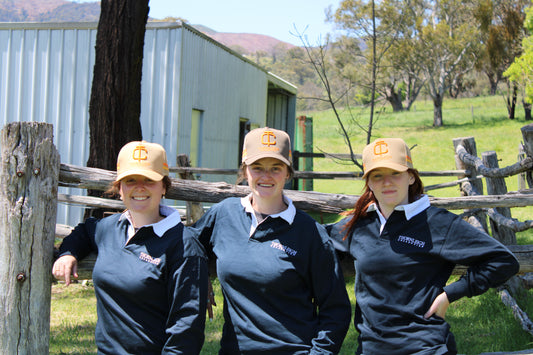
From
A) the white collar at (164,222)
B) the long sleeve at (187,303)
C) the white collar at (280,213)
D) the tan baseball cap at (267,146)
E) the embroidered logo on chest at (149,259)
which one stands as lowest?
the long sleeve at (187,303)

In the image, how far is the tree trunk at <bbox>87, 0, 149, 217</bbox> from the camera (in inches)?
272

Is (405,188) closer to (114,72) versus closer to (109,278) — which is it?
(109,278)

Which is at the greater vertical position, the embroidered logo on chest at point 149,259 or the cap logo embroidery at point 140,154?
the cap logo embroidery at point 140,154

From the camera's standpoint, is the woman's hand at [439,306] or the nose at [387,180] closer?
the woman's hand at [439,306]

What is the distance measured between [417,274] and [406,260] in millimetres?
79

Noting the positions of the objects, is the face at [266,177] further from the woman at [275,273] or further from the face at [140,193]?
the face at [140,193]

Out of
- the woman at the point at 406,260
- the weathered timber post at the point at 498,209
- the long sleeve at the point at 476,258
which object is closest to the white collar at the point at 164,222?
the woman at the point at 406,260

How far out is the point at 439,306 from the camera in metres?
2.44

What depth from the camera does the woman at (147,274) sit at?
244 cm

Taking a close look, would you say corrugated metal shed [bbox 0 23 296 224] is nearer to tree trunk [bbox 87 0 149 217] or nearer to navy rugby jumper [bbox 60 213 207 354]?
tree trunk [bbox 87 0 149 217]

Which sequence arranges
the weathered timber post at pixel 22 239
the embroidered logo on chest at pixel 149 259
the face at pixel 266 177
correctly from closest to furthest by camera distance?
the embroidered logo on chest at pixel 149 259 < the face at pixel 266 177 < the weathered timber post at pixel 22 239

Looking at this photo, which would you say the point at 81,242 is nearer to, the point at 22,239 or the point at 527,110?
the point at 22,239

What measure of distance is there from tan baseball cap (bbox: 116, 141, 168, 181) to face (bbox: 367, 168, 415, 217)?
1.02m

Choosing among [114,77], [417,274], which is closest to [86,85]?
[114,77]
